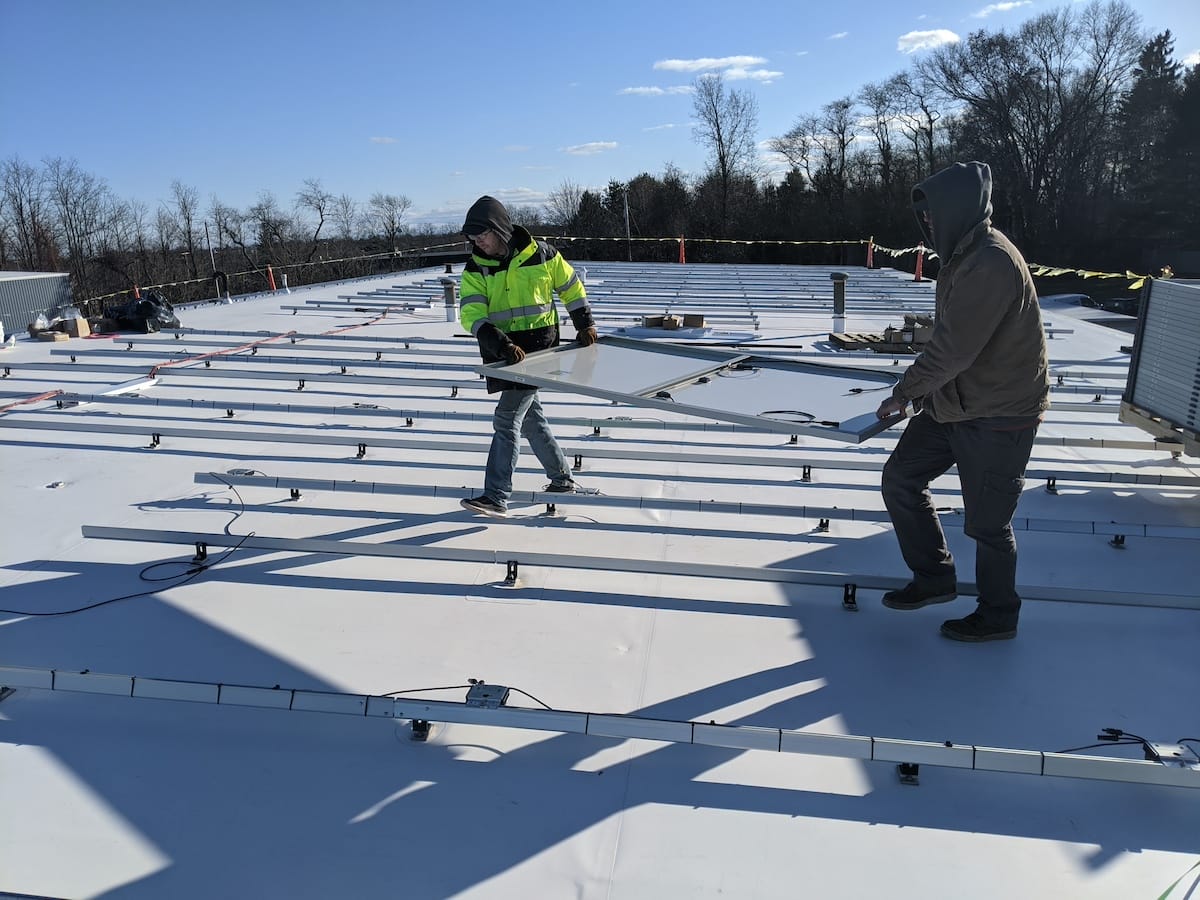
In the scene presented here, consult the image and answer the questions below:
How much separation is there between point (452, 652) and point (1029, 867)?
2.05 metres

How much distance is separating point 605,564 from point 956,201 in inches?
83.9

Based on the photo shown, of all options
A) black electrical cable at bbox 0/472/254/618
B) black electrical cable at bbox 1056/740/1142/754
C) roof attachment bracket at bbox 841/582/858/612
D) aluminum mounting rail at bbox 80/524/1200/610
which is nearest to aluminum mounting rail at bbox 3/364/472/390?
black electrical cable at bbox 0/472/254/618

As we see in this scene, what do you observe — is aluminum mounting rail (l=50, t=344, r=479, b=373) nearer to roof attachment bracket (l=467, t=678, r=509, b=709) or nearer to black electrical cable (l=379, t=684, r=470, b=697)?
black electrical cable (l=379, t=684, r=470, b=697)

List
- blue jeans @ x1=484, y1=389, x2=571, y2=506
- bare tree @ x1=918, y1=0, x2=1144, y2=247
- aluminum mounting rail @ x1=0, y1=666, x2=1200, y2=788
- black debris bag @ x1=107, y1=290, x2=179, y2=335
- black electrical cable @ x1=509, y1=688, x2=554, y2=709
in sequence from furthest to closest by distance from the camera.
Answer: bare tree @ x1=918, y1=0, x2=1144, y2=247
black debris bag @ x1=107, y1=290, x2=179, y2=335
blue jeans @ x1=484, y1=389, x2=571, y2=506
black electrical cable @ x1=509, y1=688, x2=554, y2=709
aluminum mounting rail @ x1=0, y1=666, x2=1200, y2=788

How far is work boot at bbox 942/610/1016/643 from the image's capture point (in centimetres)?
330

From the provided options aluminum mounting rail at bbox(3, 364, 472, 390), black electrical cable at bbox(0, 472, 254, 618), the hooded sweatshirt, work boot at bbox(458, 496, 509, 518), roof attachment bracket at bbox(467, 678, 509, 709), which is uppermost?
the hooded sweatshirt

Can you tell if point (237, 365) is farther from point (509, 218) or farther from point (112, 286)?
point (112, 286)

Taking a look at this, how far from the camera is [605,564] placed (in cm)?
394

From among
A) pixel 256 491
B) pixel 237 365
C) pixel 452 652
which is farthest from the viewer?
pixel 237 365

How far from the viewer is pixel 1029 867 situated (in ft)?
7.27

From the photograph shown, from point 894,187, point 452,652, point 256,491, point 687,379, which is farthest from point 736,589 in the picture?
point 894,187

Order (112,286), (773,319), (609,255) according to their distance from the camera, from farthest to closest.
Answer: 1. (112,286)
2. (609,255)
3. (773,319)

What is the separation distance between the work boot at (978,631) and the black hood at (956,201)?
56.6 inches

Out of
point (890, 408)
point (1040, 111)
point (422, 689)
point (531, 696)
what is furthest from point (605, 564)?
point (1040, 111)
